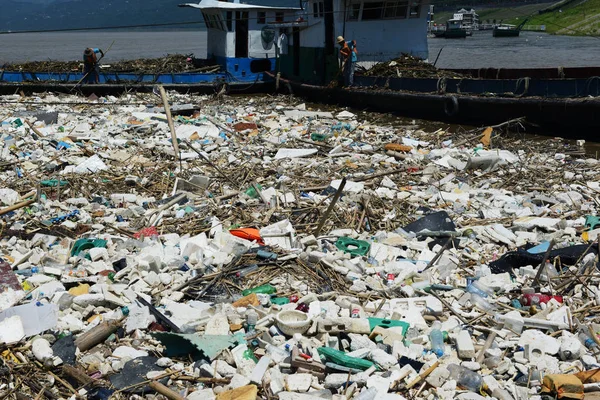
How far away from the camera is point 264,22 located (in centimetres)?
2023

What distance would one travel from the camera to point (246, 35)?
20.1 m

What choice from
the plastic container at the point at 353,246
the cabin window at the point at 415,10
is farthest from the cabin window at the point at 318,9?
the plastic container at the point at 353,246

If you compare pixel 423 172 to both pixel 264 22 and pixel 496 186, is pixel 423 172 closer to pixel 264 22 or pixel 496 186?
pixel 496 186

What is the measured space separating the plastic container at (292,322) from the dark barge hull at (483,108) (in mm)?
9353

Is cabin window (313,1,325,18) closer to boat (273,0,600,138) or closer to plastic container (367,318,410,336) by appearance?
boat (273,0,600,138)

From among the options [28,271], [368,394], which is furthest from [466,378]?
[28,271]

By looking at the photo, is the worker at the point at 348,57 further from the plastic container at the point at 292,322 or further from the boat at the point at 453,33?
the boat at the point at 453,33

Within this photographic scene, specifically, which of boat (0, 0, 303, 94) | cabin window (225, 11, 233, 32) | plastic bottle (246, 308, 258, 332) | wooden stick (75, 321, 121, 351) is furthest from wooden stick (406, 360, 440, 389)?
cabin window (225, 11, 233, 32)

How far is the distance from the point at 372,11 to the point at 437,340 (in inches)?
555

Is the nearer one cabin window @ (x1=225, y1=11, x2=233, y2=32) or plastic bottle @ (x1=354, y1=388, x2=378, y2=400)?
plastic bottle @ (x1=354, y1=388, x2=378, y2=400)

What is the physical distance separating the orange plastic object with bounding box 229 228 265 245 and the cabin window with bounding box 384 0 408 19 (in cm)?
1217

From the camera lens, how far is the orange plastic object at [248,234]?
21.3 feet

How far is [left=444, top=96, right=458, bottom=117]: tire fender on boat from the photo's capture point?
1421 centimetres

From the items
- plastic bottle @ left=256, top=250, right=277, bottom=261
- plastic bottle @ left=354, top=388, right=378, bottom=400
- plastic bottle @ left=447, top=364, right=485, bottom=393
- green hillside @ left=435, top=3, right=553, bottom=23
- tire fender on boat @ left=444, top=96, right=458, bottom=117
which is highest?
green hillside @ left=435, top=3, right=553, bottom=23
